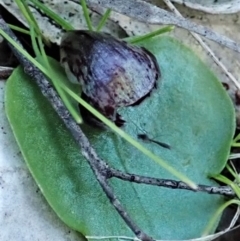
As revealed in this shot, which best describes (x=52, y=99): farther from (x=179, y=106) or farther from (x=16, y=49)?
(x=179, y=106)

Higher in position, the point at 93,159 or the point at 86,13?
the point at 86,13

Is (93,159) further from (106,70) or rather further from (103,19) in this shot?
(103,19)

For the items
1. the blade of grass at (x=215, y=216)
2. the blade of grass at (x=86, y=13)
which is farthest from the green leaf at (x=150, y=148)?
the blade of grass at (x=86, y=13)

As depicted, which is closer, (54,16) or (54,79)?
(54,79)

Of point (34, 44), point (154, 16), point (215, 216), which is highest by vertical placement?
point (154, 16)

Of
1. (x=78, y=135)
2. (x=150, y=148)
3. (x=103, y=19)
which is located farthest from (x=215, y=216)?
(x=103, y=19)

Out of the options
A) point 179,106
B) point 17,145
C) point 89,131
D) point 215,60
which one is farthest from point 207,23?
point 17,145
